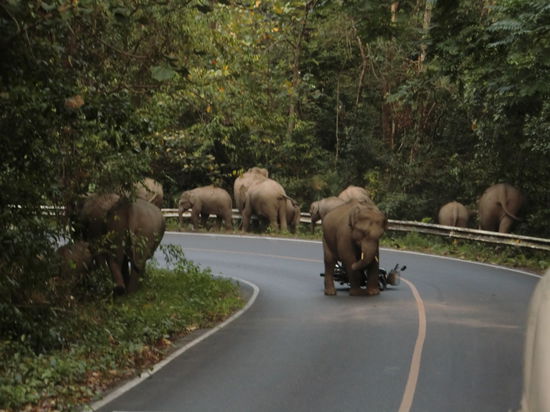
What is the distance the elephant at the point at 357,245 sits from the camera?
20.2m

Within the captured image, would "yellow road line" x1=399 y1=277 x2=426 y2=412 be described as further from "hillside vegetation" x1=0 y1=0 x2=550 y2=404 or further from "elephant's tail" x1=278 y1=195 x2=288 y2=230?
"elephant's tail" x1=278 y1=195 x2=288 y2=230

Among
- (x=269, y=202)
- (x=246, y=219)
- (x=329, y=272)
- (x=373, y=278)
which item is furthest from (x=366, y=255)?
(x=246, y=219)

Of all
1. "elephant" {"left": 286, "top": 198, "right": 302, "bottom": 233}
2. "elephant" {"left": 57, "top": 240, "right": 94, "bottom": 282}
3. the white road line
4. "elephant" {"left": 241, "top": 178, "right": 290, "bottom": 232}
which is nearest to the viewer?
the white road line

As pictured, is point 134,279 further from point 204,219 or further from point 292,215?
point 204,219

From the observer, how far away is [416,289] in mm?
21422

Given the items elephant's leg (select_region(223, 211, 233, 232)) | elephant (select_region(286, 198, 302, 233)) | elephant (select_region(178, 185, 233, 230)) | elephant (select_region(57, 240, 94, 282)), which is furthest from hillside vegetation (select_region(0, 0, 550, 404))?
elephant's leg (select_region(223, 211, 233, 232))

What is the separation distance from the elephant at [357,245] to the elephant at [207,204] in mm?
18770

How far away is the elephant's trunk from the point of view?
65.5ft

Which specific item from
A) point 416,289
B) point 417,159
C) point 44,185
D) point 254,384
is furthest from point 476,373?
point 417,159

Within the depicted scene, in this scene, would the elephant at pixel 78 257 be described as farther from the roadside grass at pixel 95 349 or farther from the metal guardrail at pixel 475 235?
the metal guardrail at pixel 475 235

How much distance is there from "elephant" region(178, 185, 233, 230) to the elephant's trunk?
20095mm

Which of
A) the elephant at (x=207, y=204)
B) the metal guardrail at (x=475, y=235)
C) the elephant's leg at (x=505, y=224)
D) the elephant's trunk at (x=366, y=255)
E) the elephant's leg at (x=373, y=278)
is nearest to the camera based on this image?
the elephant's trunk at (x=366, y=255)

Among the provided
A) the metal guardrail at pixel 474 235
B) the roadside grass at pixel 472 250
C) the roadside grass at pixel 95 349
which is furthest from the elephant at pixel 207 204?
the roadside grass at pixel 95 349

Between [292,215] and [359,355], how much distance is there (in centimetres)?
2607
